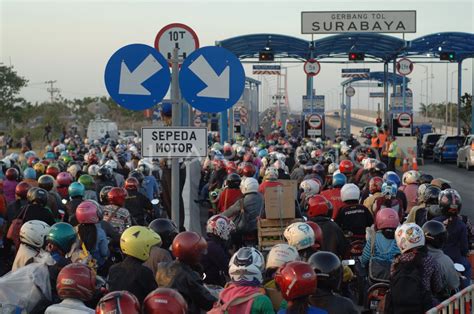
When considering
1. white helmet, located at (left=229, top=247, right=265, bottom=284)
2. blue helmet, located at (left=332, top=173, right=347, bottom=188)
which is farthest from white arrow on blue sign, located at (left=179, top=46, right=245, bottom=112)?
blue helmet, located at (left=332, top=173, right=347, bottom=188)

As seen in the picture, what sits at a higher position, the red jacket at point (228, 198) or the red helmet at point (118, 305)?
the red helmet at point (118, 305)

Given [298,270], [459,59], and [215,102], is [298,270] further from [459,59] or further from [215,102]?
[459,59]

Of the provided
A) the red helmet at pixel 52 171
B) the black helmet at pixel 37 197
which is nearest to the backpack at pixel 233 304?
the black helmet at pixel 37 197

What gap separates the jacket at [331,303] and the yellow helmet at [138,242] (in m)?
2.04

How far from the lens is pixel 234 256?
6.87 m

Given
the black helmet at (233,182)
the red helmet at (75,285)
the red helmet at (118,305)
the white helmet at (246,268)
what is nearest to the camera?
the red helmet at (118,305)

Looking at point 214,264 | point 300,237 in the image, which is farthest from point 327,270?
point 214,264

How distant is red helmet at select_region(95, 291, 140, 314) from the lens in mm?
5027

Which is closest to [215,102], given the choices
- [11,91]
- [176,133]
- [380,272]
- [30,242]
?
[176,133]

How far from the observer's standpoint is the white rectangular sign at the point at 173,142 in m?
8.15

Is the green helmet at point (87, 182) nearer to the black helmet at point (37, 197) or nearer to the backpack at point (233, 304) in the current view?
the black helmet at point (37, 197)

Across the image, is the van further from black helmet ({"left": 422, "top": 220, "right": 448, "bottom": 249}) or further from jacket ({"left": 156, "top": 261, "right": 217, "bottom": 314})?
jacket ({"left": 156, "top": 261, "right": 217, "bottom": 314})

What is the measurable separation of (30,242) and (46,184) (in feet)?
19.8

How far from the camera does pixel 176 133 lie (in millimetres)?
8172
